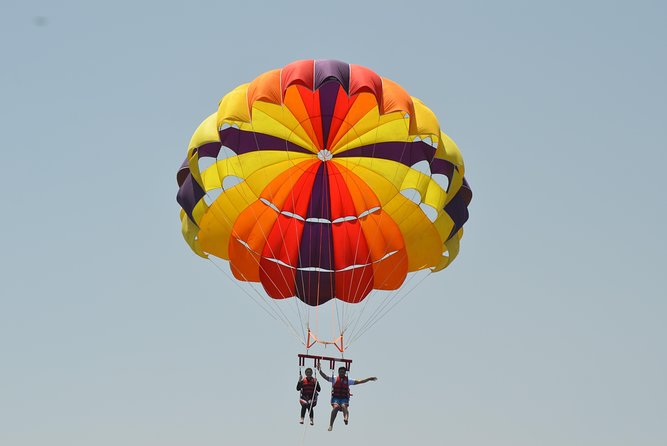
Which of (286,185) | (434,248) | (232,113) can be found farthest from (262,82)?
(434,248)

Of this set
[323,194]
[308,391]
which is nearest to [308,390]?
[308,391]

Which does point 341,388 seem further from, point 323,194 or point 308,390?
point 323,194

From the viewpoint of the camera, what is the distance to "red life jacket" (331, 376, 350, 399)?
26.7 meters

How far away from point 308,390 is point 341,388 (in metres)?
0.60

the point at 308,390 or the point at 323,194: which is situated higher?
the point at 323,194

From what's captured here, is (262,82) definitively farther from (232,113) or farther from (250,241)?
(250,241)

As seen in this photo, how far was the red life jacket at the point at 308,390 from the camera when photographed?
26750mm

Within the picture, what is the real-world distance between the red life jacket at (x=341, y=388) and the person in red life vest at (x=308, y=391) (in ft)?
1.11

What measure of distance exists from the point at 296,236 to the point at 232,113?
3.51 metres

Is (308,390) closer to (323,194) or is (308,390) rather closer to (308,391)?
(308,391)

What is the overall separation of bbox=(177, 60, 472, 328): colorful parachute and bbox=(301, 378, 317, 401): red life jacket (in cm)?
254

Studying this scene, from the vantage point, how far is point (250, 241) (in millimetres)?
28750

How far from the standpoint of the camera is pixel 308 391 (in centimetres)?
2677

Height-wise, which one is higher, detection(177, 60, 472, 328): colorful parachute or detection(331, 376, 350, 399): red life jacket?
detection(177, 60, 472, 328): colorful parachute
